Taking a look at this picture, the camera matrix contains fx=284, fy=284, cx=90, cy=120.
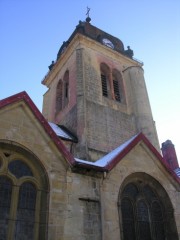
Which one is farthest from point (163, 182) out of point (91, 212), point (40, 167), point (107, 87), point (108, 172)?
point (107, 87)

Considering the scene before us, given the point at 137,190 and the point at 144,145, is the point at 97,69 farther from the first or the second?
the point at 137,190

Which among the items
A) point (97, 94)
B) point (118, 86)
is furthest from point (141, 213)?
point (118, 86)

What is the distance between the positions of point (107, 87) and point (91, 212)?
13.8 metres

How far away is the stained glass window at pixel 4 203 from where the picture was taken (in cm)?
766

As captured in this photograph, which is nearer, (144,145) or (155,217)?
(155,217)

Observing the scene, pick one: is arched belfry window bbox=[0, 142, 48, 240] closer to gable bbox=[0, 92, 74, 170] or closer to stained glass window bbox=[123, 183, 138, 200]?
gable bbox=[0, 92, 74, 170]

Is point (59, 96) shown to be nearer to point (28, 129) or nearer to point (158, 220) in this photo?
point (28, 129)

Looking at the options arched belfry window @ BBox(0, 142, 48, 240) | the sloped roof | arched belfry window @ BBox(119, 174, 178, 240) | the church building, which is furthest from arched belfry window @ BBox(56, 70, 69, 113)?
arched belfry window @ BBox(0, 142, 48, 240)

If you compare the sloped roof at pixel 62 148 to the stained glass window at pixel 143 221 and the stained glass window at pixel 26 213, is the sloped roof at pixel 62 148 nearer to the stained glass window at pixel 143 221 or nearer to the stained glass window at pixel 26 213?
the stained glass window at pixel 26 213

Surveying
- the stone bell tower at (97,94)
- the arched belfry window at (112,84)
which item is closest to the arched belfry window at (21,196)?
the stone bell tower at (97,94)

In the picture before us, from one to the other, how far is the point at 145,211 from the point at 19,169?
489 centimetres

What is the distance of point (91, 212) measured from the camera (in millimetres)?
8938

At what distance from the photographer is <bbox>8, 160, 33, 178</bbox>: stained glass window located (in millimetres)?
8734

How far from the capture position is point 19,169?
886 cm
